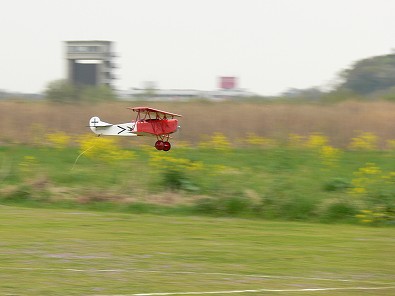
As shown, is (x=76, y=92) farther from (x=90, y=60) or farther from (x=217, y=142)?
(x=217, y=142)

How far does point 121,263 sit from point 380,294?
387cm

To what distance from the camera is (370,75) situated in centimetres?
3003

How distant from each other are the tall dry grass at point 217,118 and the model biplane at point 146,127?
300cm

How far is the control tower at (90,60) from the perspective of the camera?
1166 centimetres

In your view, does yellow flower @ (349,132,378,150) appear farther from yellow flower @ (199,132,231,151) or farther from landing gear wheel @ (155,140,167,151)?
landing gear wheel @ (155,140,167,151)

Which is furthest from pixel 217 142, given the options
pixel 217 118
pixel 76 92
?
pixel 76 92

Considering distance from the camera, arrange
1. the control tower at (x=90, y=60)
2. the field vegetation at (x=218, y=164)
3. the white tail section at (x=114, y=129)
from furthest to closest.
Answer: the field vegetation at (x=218, y=164)
the control tower at (x=90, y=60)
the white tail section at (x=114, y=129)

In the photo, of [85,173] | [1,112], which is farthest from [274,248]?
[85,173]

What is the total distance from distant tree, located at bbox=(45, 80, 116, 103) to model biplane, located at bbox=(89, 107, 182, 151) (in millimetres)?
2898

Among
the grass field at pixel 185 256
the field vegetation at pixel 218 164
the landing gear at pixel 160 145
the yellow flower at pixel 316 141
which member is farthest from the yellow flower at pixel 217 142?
the landing gear at pixel 160 145

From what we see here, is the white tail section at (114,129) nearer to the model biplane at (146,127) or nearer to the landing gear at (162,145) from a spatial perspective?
the model biplane at (146,127)

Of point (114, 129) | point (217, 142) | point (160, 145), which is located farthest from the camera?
point (217, 142)

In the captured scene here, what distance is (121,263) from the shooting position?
11.4 m

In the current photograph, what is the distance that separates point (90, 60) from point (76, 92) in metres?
2.33
